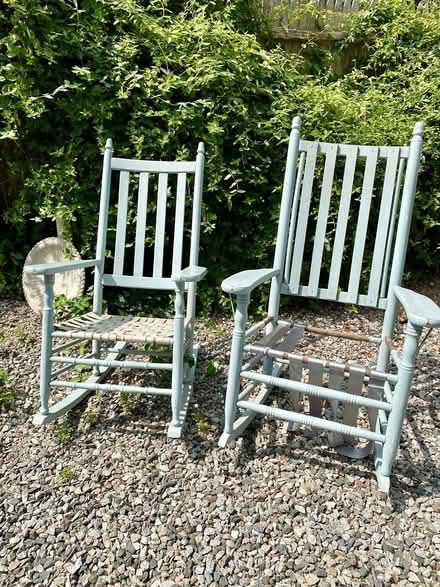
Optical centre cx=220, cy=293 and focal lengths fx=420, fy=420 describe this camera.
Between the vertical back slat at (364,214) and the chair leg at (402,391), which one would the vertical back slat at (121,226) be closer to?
the vertical back slat at (364,214)

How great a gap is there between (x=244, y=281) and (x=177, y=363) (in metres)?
0.39

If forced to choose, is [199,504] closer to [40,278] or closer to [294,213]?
[294,213]

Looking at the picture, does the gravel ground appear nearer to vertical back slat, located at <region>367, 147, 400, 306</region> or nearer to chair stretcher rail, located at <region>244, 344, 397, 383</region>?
chair stretcher rail, located at <region>244, 344, 397, 383</region>

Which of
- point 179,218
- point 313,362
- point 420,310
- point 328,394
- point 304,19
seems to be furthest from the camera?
point 304,19

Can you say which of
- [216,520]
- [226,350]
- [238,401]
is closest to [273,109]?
[226,350]

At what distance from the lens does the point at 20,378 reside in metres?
2.03

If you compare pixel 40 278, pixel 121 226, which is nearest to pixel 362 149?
pixel 121 226

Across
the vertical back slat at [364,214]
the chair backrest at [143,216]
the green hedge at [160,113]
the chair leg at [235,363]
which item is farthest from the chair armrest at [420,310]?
the green hedge at [160,113]

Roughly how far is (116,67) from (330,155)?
1.45 meters

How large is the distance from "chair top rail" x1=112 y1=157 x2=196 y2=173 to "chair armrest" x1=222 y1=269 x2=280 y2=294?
2.27ft

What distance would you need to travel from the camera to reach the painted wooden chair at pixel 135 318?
1.54 m

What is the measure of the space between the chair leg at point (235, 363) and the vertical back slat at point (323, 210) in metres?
0.52

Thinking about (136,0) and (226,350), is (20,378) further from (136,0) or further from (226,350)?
(136,0)

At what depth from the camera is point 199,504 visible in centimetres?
135
